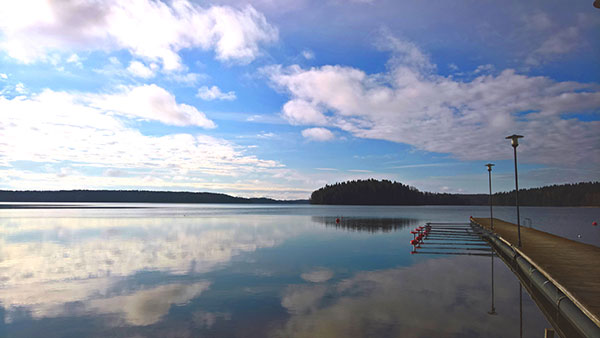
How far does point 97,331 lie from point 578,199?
9332 inches

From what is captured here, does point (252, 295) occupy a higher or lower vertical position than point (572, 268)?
lower

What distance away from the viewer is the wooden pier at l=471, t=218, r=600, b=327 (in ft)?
32.0

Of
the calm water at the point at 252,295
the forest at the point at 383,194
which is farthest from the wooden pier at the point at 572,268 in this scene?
the forest at the point at 383,194

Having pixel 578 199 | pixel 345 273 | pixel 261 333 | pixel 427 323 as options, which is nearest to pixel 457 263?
pixel 345 273

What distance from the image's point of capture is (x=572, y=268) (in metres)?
14.2

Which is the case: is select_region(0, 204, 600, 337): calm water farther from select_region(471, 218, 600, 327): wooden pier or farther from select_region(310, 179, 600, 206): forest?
select_region(310, 179, 600, 206): forest

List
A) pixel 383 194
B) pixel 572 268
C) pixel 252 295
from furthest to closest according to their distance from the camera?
pixel 383 194 → pixel 572 268 → pixel 252 295

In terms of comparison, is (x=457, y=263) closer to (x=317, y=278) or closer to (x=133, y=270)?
(x=317, y=278)

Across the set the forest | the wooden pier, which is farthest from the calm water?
the forest

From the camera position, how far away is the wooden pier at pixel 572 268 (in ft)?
32.0

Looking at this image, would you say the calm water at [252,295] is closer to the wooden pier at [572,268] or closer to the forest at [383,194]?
the wooden pier at [572,268]

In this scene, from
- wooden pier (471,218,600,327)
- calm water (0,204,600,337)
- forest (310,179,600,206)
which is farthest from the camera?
forest (310,179,600,206)

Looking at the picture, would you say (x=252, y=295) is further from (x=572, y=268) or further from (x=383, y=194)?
(x=383, y=194)

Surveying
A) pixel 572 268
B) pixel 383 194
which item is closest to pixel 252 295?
pixel 572 268
